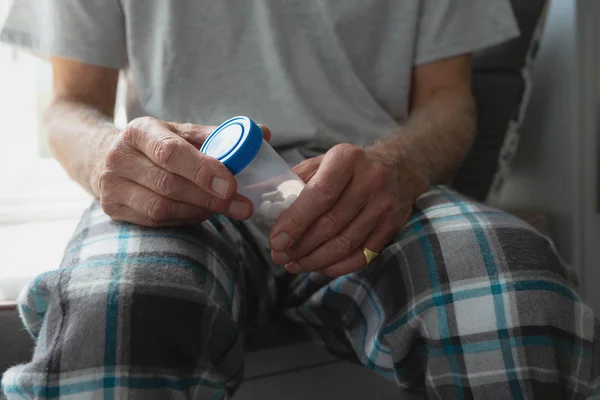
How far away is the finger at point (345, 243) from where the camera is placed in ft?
2.10

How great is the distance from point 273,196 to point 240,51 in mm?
330

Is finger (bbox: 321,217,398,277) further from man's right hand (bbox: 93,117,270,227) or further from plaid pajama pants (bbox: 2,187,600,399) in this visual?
man's right hand (bbox: 93,117,270,227)

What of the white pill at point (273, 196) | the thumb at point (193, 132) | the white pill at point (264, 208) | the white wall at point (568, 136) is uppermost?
the thumb at point (193, 132)

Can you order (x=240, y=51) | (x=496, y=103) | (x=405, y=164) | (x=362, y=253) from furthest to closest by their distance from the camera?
(x=496, y=103) < (x=240, y=51) < (x=405, y=164) < (x=362, y=253)

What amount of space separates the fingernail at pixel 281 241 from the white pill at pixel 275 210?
3 centimetres

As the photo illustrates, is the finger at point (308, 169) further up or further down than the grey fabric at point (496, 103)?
further up

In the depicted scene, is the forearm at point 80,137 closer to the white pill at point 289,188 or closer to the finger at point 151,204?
the finger at point 151,204

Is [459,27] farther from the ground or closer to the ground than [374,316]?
farther from the ground

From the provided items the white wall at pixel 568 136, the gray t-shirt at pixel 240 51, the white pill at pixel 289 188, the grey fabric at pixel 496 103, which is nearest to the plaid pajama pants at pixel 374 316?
the white pill at pixel 289 188

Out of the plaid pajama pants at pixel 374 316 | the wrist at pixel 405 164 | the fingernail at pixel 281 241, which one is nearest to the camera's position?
the plaid pajama pants at pixel 374 316

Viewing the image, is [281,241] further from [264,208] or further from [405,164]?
[405,164]

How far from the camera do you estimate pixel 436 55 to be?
3.12 feet

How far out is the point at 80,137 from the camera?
80 cm

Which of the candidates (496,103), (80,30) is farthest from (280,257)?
(496,103)
